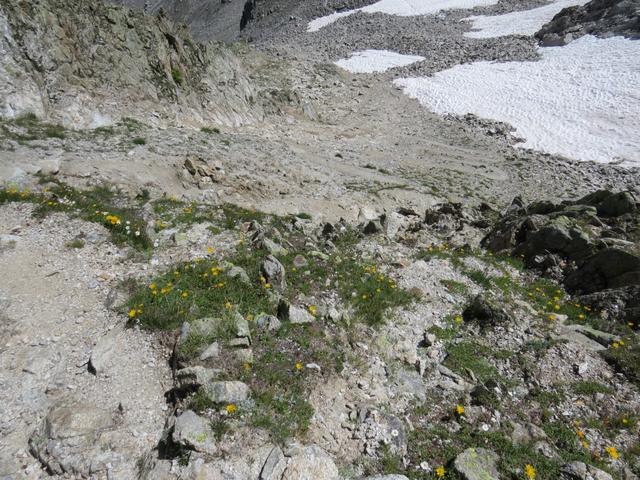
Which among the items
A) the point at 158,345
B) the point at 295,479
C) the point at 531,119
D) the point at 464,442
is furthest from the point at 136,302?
the point at 531,119

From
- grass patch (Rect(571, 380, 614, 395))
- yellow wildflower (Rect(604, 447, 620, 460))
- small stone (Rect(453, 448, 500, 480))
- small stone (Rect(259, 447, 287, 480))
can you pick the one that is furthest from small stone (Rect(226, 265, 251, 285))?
yellow wildflower (Rect(604, 447, 620, 460))

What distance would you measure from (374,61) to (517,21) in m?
26.6

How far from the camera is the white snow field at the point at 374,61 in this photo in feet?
165

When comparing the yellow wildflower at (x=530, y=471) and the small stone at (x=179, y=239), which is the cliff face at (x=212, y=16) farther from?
the yellow wildflower at (x=530, y=471)

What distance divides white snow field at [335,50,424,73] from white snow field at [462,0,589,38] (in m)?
13.7

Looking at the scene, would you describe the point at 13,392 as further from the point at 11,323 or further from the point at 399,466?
the point at 399,466

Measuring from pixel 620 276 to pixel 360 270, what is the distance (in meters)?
7.50

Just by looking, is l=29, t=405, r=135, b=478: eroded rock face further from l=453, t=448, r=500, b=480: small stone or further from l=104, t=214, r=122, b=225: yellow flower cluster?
l=104, t=214, r=122, b=225: yellow flower cluster

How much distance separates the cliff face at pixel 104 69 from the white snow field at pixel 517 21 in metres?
49.4

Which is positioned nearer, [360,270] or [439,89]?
[360,270]

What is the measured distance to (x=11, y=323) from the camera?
7.08 metres

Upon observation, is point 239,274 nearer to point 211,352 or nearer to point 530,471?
point 211,352

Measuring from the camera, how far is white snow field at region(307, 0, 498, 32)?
222 ft

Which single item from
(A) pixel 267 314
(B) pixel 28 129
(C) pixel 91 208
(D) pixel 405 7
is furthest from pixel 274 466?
(D) pixel 405 7
